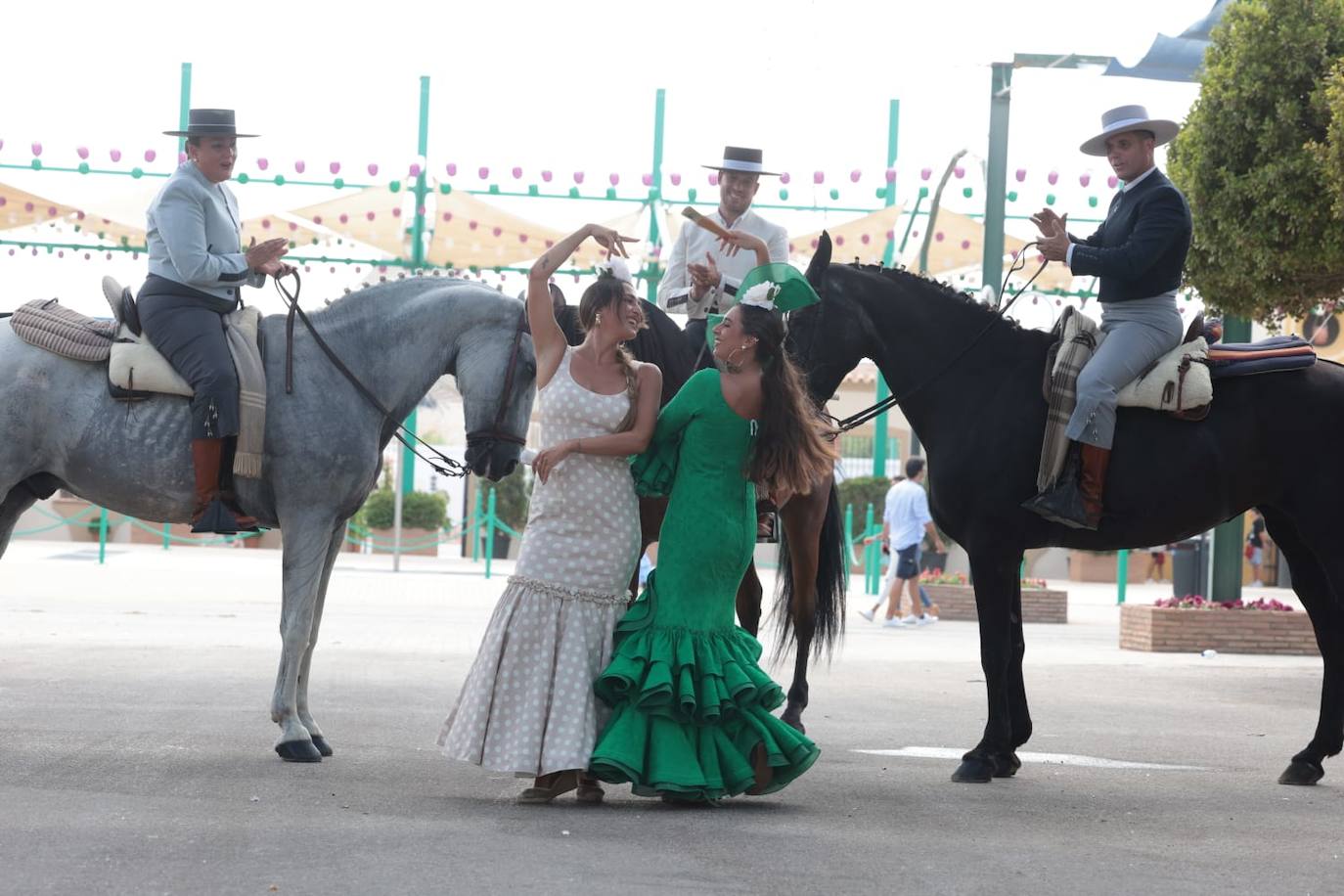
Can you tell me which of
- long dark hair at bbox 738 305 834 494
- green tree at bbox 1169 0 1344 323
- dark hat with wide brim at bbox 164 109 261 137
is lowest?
long dark hair at bbox 738 305 834 494

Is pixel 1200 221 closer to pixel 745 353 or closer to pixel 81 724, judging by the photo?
pixel 745 353

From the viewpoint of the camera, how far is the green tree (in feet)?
38.4

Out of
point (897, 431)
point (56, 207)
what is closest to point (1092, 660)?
point (56, 207)

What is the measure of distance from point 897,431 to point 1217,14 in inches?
1371

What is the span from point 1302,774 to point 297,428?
15.9 feet

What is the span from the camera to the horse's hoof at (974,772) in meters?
7.38

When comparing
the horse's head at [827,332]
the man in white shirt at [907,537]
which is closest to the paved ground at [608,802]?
the horse's head at [827,332]

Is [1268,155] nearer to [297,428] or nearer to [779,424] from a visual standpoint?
[779,424]

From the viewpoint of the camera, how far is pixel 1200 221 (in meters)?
12.2

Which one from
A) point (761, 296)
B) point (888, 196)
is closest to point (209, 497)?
point (761, 296)

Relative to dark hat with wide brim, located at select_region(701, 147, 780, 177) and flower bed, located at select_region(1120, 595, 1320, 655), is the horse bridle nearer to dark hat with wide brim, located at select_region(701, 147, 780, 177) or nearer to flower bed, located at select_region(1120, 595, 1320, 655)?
dark hat with wide brim, located at select_region(701, 147, 780, 177)

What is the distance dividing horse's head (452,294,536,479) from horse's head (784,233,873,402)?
1283 mm

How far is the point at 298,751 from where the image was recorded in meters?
7.33

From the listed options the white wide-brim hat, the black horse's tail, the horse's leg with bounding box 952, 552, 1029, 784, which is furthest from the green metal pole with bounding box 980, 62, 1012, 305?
the horse's leg with bounding box 952, 552, 1029, 784
